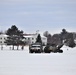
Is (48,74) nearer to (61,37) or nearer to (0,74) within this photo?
(0,74)

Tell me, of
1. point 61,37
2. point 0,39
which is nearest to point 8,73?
point 0,39

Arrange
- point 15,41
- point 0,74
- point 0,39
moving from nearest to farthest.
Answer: point 0,74, point 15,41, point 0,39

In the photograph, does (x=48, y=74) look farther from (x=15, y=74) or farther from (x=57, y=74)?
(x=15, y=74)

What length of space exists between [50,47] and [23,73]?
125 ft

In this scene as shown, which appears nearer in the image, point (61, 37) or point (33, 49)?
point (33, 49)

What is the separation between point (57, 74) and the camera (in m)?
15.0

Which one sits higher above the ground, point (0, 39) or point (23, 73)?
point (0, 39)

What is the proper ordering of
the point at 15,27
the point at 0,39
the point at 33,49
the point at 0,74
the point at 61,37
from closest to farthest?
the point at 0,74 → the point at 33,49 → the point at 15,27 → the point at 0,39 → the point at 61,37

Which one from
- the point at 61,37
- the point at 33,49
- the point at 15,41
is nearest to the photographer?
the point at 33,49

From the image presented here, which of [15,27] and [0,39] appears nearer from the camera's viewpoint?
[15,27]

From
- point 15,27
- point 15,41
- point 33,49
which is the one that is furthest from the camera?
point 15,27

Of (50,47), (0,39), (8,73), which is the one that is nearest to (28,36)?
(0,39)

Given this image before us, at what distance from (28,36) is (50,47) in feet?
415

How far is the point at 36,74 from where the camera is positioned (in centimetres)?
1488
